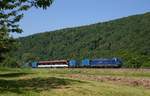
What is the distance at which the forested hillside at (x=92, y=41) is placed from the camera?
121 meters

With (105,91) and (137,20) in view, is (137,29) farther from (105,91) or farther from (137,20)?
(105,91)

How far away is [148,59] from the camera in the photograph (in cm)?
8381

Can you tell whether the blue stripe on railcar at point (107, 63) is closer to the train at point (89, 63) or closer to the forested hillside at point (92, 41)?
the train at point (89, 63)

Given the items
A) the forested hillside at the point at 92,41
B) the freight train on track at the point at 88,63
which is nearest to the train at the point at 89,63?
the freight train on track at the point at 88,63

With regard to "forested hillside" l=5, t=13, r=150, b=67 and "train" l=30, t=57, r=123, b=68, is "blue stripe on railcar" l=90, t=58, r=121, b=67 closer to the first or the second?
"train" l=30, t=57, r=123, b=68

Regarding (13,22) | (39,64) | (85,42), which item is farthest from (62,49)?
(13,22)

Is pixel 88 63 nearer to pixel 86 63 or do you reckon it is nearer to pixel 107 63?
pixel 86 63

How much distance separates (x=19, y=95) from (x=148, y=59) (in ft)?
220

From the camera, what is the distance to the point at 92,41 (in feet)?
477

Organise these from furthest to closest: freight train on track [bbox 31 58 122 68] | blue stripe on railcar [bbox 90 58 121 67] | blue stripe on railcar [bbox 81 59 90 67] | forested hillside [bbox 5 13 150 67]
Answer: forested hillside [bbox 5 13 150 67]
blue stripe on railcar [bbox 81 59 90 67]
freight train on track [bbox 31 58 122 68]
blue stripe on railcar [bbox 90 58 121 67]

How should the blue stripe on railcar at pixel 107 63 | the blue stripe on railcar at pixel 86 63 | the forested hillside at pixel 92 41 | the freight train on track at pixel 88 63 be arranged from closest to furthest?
1. the blue stripe on railcar at pixel 107 63
2. the freight train on track at pixel 88 63
3. the blue stripe on railcar at pixel 86 63
4. the forested hillside at pixel 92 41

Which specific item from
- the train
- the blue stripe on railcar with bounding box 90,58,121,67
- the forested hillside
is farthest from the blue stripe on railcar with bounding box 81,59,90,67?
the forested hillside

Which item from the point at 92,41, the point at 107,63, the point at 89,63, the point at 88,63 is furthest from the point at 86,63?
the point at 92,41

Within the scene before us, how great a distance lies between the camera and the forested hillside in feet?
398
